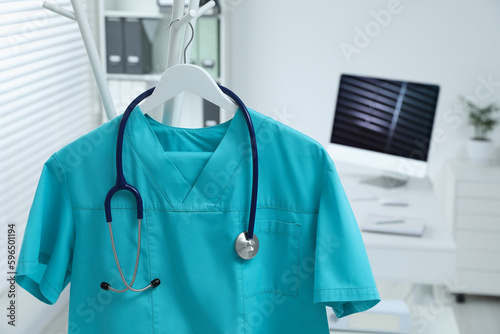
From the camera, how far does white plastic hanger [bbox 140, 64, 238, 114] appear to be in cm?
120

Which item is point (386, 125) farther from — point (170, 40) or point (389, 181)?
point (170, 40)

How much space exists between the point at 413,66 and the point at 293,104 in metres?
0.74

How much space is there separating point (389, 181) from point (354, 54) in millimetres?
1166

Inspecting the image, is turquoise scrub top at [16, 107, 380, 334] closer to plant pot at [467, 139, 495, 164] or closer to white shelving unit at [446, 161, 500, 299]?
white shelving unit at [446, 161, 500, 299]

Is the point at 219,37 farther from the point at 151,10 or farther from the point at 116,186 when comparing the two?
the point at 116,186

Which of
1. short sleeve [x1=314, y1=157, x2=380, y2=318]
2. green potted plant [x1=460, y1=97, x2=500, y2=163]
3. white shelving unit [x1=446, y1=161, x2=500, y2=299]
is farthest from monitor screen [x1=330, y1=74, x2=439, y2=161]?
short sleeve [x1=314, y1=157, x2=380, y2=318]

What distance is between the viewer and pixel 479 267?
329 cm

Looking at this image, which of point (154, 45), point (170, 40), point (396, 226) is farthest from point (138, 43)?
point (170, 40)

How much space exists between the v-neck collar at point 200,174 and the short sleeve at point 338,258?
0.63 feet

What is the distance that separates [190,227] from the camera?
4.04ft

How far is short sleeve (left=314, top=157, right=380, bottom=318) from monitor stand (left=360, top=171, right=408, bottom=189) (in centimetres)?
150

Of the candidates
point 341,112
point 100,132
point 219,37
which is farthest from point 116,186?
point 219,37

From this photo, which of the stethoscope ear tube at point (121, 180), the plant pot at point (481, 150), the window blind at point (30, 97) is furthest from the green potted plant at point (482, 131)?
the stethoscope ear tube at point (121, 180)

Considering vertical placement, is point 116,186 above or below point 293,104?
above
